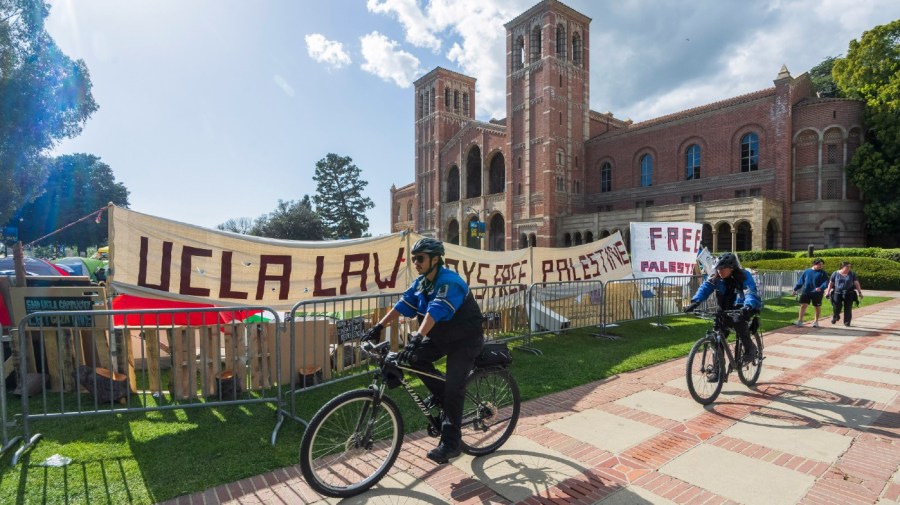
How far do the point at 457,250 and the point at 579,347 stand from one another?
9.74 ft

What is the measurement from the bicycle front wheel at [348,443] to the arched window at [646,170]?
139ft

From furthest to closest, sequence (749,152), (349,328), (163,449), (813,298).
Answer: (749,152) → (813,298) → (349,328) → (163,449)

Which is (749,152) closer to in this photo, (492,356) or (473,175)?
(473,175)

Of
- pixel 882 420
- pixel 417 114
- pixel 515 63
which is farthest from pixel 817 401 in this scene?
pixel 417 114

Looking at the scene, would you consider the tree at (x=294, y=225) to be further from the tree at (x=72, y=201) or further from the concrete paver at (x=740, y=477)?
the concrete paver at (x=740, y=477)

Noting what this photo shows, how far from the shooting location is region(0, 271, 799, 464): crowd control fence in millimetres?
4180

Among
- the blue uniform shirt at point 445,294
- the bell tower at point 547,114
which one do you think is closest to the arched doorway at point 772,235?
the bell tower at point 547,114

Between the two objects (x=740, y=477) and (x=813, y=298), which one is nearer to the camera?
(x=740, y=477)

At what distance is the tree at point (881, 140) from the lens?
28.6m

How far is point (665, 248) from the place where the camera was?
11.8 meters

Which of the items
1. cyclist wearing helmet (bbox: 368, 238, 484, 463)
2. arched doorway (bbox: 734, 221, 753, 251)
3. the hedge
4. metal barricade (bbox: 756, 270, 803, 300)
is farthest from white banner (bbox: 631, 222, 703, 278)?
arched doorway (bbox: 734, 221, 753, 251)

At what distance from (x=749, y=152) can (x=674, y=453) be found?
38.7 m

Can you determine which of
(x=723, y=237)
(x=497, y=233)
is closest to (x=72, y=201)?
(x=497, y=233)

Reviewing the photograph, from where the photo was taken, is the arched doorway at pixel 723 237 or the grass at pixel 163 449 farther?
the arched doorway at pixel 723 237
